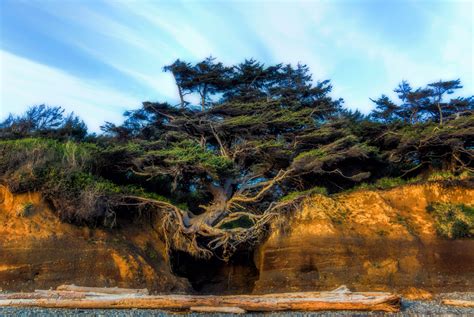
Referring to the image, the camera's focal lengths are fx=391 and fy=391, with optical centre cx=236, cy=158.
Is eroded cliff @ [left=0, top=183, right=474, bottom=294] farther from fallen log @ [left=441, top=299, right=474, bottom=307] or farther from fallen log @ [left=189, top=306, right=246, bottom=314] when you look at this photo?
fallen log @ [left=189, top=306, right=246, bottom=314]

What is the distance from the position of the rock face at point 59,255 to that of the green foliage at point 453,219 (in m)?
11.3

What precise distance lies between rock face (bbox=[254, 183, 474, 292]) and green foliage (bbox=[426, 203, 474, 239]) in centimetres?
26

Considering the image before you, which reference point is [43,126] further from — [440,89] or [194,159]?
[440,89]

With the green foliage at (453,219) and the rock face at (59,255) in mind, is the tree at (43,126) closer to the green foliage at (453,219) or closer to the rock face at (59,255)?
the rock face at (59,255)

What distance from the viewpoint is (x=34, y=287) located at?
529 inches

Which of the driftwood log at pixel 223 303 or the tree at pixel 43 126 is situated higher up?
the tree at pixel 43 126

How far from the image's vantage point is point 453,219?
1698 centimetres

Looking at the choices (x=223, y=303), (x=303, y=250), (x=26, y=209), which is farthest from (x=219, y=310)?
(x=26, y=209)

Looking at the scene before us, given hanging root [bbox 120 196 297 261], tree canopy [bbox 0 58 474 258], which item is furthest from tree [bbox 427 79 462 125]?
hanging root [bbox 120 196 297 261]

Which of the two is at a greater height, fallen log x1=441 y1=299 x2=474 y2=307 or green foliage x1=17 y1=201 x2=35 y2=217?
green foliage x1=17 y1=201 x2=35 y2=217

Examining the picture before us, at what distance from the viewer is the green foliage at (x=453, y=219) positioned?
53.9 ft

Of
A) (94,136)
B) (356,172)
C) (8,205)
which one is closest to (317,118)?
(356,172)

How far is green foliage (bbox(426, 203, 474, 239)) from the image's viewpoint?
16.4 meters

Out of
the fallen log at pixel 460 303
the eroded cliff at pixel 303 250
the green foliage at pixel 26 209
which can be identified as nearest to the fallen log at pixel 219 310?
the eroded cliff at pixel 303 250
